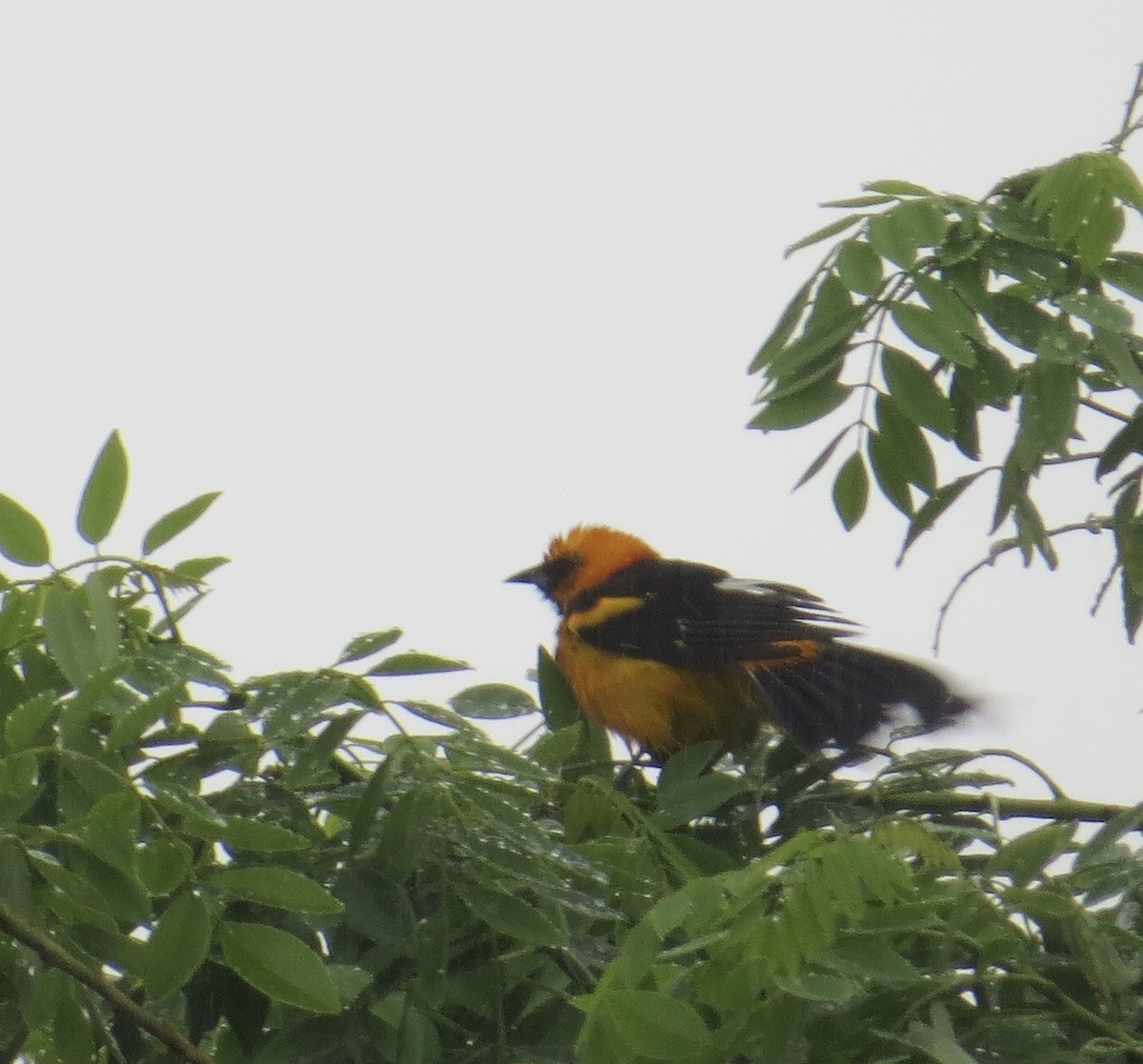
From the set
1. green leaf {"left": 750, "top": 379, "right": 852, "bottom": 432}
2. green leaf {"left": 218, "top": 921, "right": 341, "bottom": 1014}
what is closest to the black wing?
green leaf {"left": 750, "top": 379, "right": 852, "bottom": 432}

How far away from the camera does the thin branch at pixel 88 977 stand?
5.17 feet

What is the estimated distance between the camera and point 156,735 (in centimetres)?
185

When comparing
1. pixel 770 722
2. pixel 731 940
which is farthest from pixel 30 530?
pixel 770 722

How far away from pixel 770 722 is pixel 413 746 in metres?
2.31

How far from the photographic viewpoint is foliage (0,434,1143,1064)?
1467mm

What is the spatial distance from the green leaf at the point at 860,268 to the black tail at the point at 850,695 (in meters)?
0.91

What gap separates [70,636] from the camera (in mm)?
1696

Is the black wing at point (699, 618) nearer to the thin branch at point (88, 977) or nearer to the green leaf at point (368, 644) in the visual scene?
the green leaf at point (368, 644)

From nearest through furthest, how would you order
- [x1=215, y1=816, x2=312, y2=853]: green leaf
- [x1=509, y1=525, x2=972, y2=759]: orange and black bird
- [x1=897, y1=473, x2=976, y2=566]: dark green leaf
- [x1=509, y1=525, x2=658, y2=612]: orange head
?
[x1=215, y1=816, x2=312, y2=853]: green leaf → [x1=897, y1=473, x2=976, y2=566]: dark green leaf → [x1=509, y1=525, x2=972, y2=759]: orange and black bird → [x1=509, y1=525, x2=658, y2=612]: orange head

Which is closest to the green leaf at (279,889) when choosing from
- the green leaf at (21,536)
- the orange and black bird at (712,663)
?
the green leaf at (21,536)

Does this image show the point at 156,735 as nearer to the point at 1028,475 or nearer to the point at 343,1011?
the point at 343,1011

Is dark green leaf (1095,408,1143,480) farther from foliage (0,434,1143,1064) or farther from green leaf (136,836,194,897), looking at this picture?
green leaf (136,836,194,897)

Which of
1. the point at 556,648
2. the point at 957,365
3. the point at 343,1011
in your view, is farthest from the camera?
the point at 556,648

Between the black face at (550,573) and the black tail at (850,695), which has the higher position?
the black face at (550,573)
